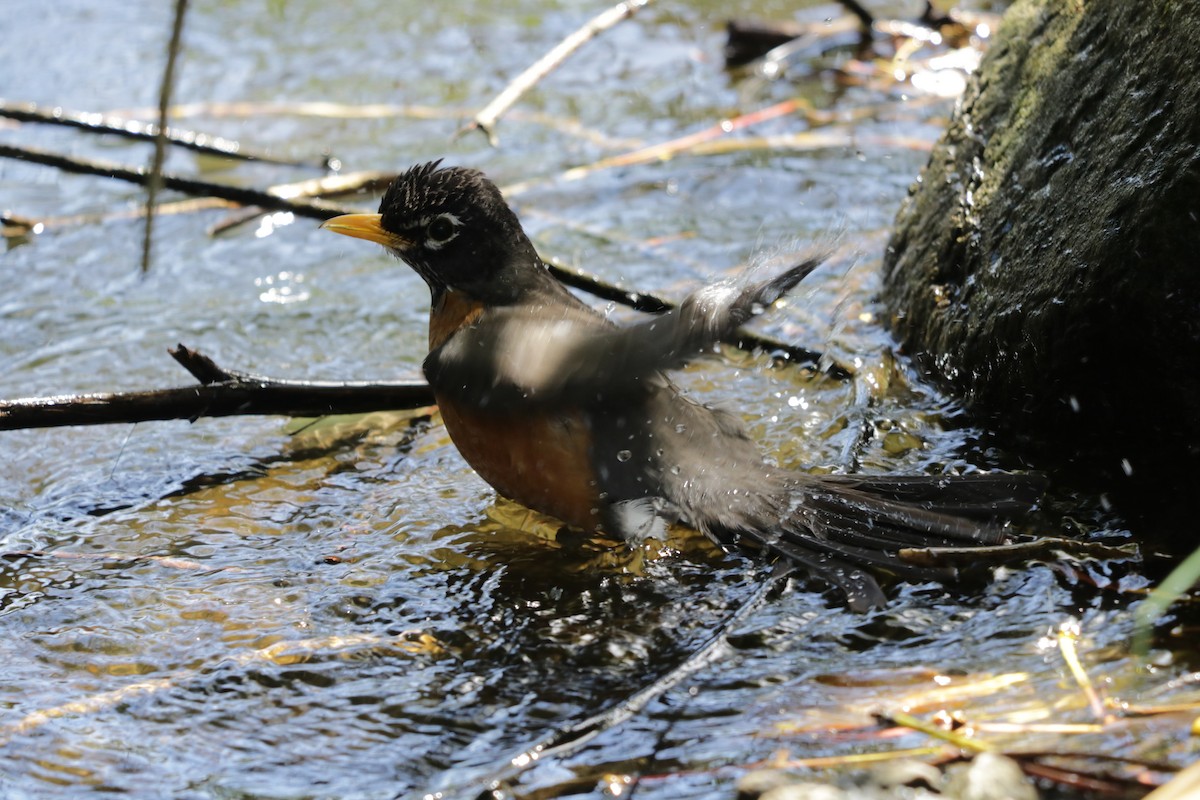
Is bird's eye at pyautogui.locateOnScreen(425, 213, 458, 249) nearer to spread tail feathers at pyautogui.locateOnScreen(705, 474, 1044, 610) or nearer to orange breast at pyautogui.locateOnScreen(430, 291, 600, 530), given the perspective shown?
orange breast at pyautogui.locateOnScreen(430, 291, 600, 530)

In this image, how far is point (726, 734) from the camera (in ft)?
8.52

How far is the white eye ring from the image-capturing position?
168 inches

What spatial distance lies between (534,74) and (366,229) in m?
2.38

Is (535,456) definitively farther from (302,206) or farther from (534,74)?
(534,74)

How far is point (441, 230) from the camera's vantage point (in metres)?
4.30

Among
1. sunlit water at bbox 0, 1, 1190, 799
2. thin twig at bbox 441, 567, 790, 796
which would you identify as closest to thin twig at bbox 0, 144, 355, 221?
sunlit water at bbox 0, 1, 1190, 799

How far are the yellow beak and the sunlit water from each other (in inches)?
26.2

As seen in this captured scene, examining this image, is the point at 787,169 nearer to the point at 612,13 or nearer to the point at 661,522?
the point at 612,13

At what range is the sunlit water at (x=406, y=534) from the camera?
2721mm

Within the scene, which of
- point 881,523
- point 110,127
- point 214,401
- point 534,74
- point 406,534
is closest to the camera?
point 881,523

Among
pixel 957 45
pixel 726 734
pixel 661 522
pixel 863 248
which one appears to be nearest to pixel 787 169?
pixel 863 248

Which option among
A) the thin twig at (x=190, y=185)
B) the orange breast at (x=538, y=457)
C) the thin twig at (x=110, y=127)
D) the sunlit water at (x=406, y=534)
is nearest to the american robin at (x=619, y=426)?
the orange breast at (x=538, y=457)

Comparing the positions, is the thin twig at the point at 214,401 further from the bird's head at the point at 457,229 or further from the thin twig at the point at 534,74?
the thin twig at the point at 534,74

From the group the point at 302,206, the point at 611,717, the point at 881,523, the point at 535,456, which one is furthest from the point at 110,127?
the point at 611,717
